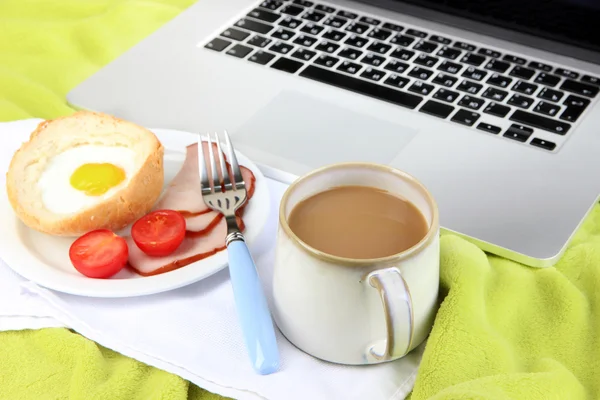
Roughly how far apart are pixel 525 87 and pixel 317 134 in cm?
27

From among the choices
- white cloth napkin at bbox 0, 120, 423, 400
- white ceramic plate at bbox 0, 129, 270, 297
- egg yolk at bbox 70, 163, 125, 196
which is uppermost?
egg yolk at bbox 70, 163, 125, 196

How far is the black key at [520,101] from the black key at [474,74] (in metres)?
0.06

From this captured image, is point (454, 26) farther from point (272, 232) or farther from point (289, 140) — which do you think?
point (272, 232)

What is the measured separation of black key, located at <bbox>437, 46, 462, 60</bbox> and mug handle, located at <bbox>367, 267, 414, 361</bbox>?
1.72ft

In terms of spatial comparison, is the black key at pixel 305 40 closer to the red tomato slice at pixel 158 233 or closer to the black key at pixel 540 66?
the black key at pixel 540 66

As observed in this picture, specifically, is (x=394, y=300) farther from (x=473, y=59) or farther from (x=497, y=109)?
(x=473, y=59)

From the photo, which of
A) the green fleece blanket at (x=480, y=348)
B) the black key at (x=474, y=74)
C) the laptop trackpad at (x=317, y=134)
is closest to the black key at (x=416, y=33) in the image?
the black key at (x=474, y=74)

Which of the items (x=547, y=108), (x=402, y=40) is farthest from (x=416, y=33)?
(x=547, y=108)

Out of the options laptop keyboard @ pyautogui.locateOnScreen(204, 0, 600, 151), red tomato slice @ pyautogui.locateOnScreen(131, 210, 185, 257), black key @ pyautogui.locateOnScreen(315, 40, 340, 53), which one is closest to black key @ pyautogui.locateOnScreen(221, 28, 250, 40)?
laptop keyboard @ pyautogui.locateOnScreen(204, 0, 600, 151)

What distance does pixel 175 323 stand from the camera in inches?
26.0

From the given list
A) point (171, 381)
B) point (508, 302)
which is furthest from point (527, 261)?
point (171, 381)

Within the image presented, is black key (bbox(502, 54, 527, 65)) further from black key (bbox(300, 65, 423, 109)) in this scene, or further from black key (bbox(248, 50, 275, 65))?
black key (bbox(248, 50, 275, 65))

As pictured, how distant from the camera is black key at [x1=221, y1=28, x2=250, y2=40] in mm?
1058

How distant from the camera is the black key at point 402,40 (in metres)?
1.04
